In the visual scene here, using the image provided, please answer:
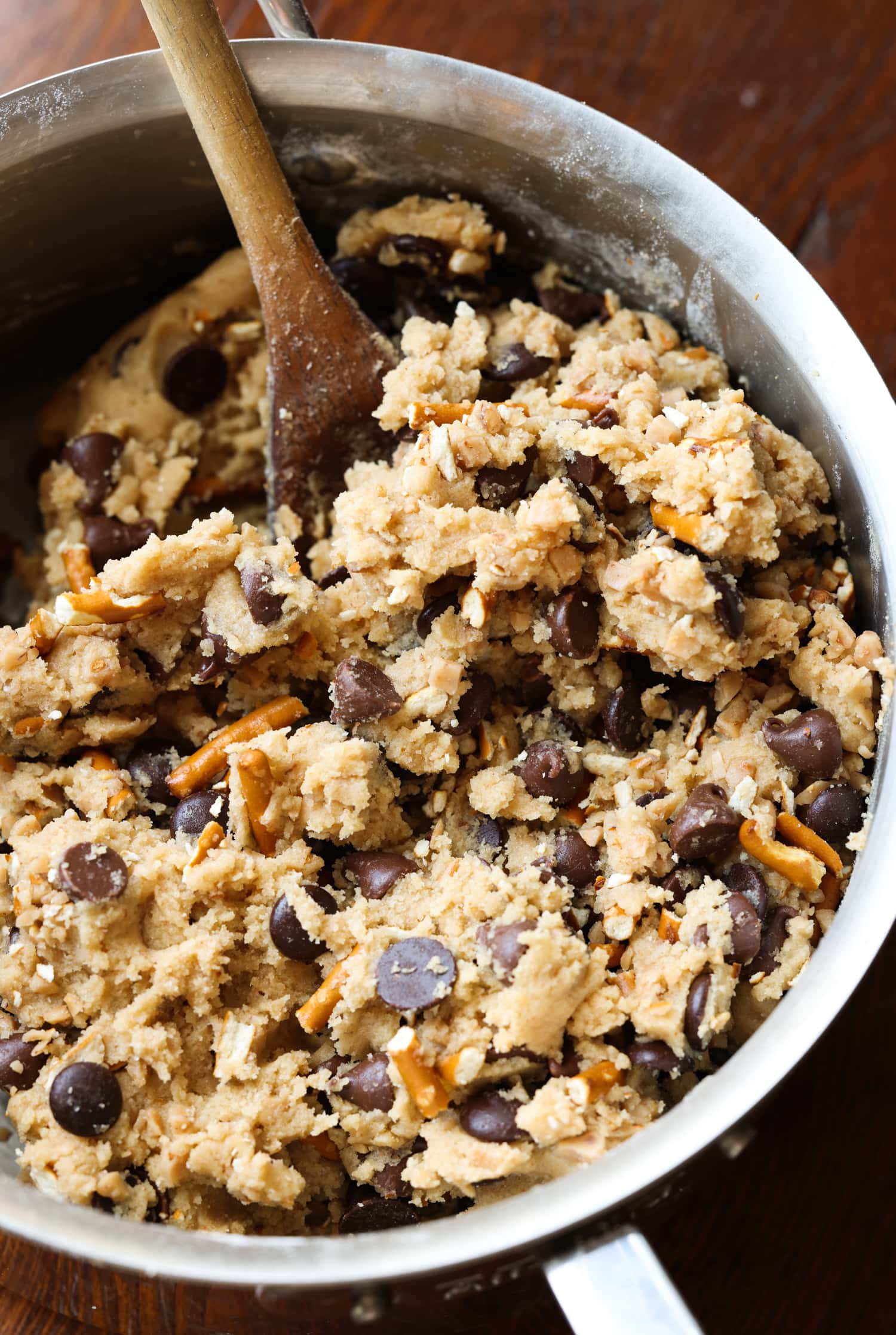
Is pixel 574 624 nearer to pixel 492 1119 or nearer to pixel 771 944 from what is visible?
pixel 771 944

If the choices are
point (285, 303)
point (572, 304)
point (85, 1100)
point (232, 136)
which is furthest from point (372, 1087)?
point (232, 136)

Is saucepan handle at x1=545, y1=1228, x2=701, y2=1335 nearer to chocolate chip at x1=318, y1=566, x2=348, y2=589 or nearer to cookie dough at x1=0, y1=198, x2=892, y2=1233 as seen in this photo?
cookie dough at x1=0, y1=198, x2=892, y2=1233

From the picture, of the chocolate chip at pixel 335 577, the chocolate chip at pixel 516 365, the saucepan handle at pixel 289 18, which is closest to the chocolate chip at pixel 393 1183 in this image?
the chocolate chip at pixel 335 577

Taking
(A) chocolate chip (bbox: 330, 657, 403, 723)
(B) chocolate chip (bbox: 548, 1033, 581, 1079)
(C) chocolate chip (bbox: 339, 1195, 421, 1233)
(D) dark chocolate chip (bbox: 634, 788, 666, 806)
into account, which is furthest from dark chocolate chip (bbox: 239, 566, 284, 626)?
(C) chocolate chip (bbox: 339, 1195, 421, 1233)

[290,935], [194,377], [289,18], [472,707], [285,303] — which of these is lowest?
[290,935]

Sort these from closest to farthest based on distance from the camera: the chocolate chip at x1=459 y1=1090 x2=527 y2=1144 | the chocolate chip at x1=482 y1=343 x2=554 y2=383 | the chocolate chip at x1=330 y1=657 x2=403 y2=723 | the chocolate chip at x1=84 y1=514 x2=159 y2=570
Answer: the chocolate chip at x1=459 y1=1090 x2=527 y2=1144
the chocolate chip at x1=330 y1=657 x2=403 y2=723
the chocolate chip at x1=482 y1=343 x2=554 y2=383
the chocolate chip at x1=84 y1=514 x2=159 y2=570

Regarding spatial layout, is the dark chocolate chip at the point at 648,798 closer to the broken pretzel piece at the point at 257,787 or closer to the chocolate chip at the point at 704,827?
the chocolate chip at the point at 704,827

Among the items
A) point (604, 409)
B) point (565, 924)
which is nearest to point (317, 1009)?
point (565, 924)
